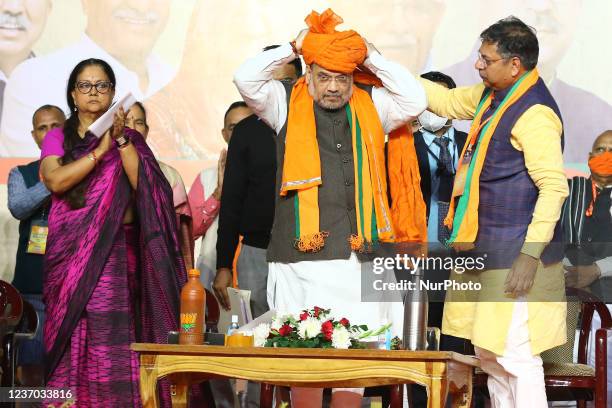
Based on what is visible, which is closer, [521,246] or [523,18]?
[521,246]

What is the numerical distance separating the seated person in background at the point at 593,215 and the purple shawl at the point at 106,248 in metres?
2.47

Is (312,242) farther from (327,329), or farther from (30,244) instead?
(30,244)

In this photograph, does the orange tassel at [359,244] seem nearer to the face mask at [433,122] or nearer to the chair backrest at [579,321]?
the chair backrest at [579,321]

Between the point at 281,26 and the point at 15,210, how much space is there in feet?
6.57

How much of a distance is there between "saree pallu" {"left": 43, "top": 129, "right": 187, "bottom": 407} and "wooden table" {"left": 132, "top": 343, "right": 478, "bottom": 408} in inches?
38.3

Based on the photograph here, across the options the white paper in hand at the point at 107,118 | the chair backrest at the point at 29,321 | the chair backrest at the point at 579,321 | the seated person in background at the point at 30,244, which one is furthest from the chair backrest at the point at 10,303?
the chair backrest at the point at 579,321

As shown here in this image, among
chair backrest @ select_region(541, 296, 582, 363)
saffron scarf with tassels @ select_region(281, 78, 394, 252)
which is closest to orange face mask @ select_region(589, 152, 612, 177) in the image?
chair backrest @ select_region(541, 296, 582, 363)

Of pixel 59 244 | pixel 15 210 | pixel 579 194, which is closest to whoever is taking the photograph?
pixel 59 244

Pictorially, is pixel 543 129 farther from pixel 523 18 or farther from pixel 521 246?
pixel 523 18

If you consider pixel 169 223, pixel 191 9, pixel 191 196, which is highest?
pixel 191 9

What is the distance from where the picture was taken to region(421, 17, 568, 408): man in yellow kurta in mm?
4641

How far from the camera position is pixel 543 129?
4.68 metres

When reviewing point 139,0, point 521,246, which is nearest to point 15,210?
point 139,0

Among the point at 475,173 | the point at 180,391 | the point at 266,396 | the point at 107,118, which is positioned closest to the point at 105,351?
the point at 266,396
